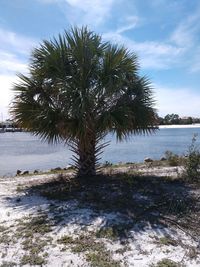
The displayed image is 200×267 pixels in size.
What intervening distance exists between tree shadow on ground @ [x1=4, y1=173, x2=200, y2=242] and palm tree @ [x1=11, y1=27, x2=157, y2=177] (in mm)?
1071

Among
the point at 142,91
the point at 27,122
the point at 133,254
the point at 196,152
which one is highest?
the point at 142,91

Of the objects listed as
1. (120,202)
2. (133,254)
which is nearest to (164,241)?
(133,254)

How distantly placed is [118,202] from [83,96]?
2567 mm

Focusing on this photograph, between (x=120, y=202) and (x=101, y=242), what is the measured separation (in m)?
1.60

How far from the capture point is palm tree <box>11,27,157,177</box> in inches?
309

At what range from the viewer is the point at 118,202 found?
6258 mm

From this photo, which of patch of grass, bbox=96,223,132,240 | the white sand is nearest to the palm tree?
the white sand

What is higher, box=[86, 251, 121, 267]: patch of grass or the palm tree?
the palm tree

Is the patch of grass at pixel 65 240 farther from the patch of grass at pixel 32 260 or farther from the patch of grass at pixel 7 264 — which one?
the patch of grass at pixel 7 264

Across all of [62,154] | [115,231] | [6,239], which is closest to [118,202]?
[115,231]

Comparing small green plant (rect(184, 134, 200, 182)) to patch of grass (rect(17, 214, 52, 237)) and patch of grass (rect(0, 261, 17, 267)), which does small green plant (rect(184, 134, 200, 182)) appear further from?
patch of grass (rect(0, 261, 17, 267))

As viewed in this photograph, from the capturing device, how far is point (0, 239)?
16.1 feet

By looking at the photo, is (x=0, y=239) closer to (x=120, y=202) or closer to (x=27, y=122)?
(x=120, y=202)

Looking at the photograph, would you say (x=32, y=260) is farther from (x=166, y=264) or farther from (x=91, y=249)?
(x=166, y=264)
